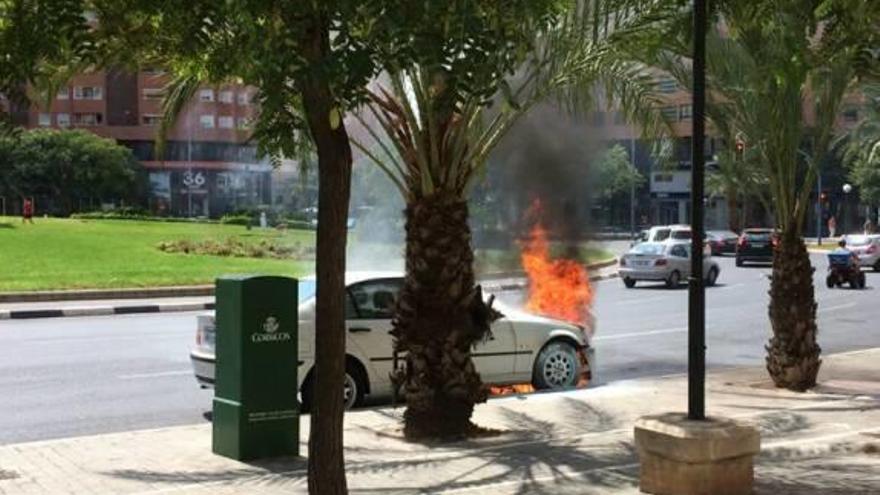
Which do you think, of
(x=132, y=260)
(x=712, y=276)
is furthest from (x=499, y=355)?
(x=132, y=260)

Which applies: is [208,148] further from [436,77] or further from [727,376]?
[436,77]

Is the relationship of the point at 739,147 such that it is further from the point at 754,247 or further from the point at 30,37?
the point at 754,247

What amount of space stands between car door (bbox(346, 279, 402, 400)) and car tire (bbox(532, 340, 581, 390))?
72.0 inches

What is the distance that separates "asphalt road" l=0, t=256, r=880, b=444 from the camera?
34.1 feet

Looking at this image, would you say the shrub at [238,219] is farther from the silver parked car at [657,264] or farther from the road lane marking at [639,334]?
the road lane marking at [639,334]

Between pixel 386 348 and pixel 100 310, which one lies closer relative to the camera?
pixel 386 348

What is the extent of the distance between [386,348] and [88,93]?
100909mm

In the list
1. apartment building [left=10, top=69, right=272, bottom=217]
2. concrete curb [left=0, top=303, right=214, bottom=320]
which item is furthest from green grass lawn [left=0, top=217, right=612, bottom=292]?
apartment building [left=10, top=69, right=272, bottom=217]

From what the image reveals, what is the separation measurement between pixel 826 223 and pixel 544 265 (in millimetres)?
74173

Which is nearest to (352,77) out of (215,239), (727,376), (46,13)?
(46,13)

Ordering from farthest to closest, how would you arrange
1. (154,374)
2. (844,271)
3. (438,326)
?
(844,271), (154,374), (438,326)

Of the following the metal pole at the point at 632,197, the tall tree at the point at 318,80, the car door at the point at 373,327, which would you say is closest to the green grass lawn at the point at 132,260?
the car door at the point at 373,327

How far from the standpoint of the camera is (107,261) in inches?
1305

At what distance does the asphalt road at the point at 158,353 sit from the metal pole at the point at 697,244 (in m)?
5.69
